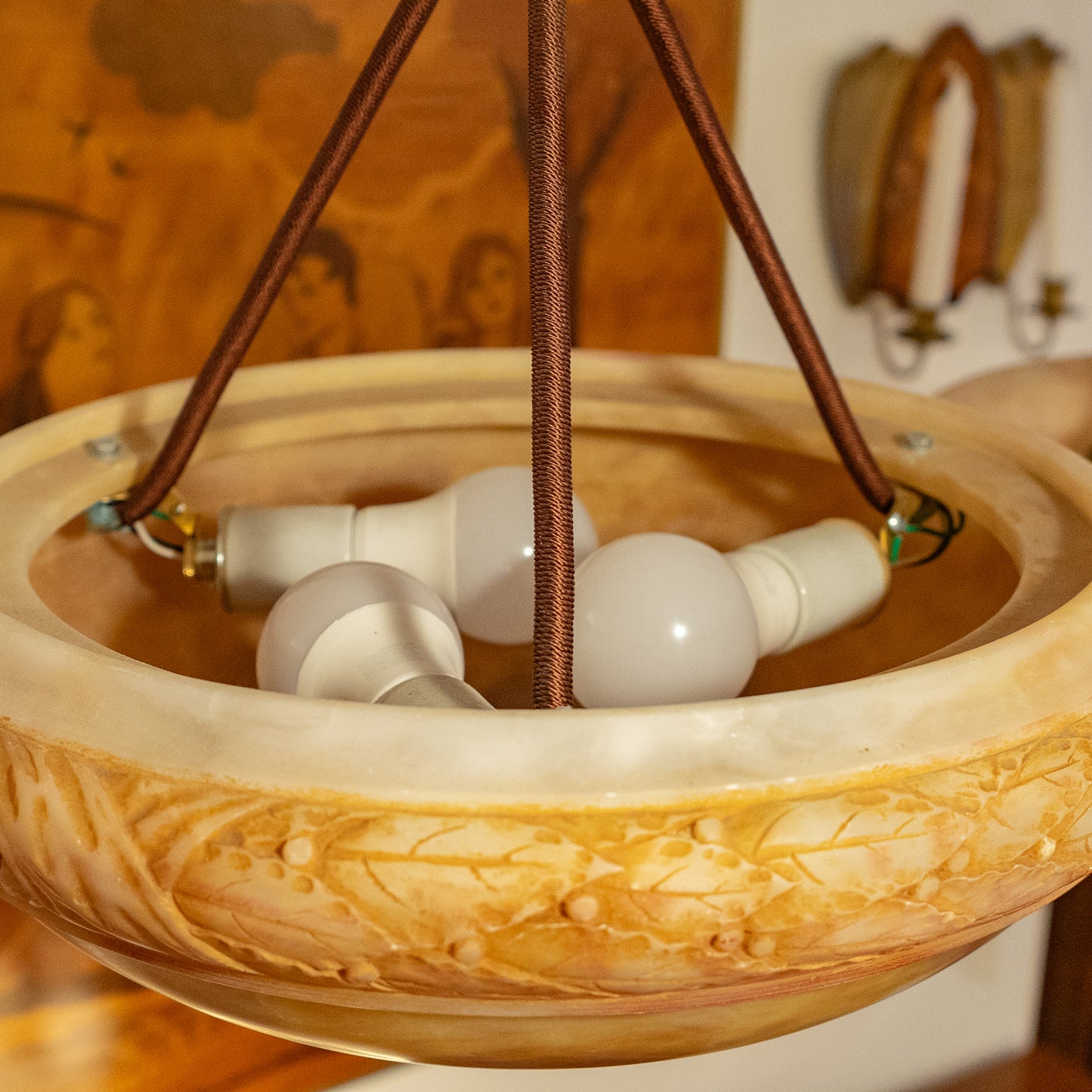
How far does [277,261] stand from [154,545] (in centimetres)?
9

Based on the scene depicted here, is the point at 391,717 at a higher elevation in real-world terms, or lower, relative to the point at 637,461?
lower

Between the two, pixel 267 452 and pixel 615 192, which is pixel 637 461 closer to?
pixel 267 452

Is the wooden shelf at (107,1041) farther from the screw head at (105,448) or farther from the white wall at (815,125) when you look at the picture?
the white wall at (815,125)

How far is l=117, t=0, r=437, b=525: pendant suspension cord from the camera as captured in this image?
11.9 inches

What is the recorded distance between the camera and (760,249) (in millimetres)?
339

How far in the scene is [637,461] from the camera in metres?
0.44

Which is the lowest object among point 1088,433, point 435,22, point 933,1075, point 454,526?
point 933,1075

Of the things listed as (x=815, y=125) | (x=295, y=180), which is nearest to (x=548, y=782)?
(x=295, y=180)

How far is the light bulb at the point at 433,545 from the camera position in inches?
14.2

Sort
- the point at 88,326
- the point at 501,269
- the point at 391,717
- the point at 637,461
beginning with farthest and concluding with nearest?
the point at 501,269 < the point at 88,326 < the point at 637,461 < the point at 391,717

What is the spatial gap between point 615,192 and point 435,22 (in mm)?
140

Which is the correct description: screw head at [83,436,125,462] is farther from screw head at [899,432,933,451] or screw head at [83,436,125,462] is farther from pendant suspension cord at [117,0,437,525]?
screw head at [899,432,933,451]

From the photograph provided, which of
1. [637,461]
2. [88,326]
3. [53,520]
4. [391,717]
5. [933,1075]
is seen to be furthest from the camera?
[933,1075]

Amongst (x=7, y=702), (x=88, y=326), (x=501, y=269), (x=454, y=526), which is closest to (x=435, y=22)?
(x=501, y=269)
